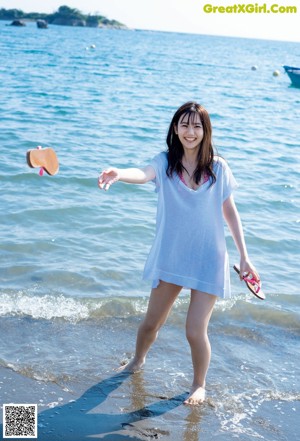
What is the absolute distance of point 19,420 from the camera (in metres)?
3.62

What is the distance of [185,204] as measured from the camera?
150 inches

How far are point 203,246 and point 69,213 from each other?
439 centimetres

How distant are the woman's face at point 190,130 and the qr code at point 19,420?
1626 mm

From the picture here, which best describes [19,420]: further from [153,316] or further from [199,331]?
[199,331]

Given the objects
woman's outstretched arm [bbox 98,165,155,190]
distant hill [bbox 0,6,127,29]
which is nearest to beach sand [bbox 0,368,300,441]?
woman's outstretched arm [bbox 98,165,155,190]

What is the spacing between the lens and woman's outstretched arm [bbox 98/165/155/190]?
343 centimetres

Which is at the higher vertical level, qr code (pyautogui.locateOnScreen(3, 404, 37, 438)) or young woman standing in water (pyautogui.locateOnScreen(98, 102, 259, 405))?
young woman standing in water (pyautogui.locateOnScreen(98, 102, 259, 405))

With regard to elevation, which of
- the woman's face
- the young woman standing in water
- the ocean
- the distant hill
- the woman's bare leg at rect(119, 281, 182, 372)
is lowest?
the ocean

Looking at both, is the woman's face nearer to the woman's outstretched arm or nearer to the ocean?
the woman's outstretched arm

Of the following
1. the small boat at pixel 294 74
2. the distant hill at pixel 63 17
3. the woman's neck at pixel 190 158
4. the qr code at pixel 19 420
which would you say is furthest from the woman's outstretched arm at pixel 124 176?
the distant hill at pixel 63 17

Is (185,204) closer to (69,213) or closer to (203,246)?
(203,246)

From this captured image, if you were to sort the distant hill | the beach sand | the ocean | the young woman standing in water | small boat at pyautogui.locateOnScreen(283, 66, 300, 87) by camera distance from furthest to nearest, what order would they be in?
1. the distant hill
2. small boat at pyautogui.locateOnScreen(283, 66, 300, 87)
3. the ocean
4. the young woman standing in water
5. the beach sand

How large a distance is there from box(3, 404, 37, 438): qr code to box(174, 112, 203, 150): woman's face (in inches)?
64.0

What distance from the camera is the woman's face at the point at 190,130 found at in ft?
12.4
